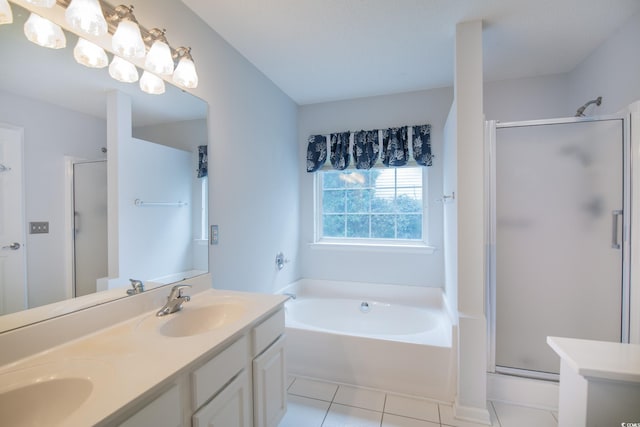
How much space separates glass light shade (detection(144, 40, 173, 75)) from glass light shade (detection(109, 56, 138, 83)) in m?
0.07

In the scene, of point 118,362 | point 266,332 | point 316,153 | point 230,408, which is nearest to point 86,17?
point 118,362

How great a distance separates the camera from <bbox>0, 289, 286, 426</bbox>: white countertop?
0.68 metres

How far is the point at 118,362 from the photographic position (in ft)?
2.81

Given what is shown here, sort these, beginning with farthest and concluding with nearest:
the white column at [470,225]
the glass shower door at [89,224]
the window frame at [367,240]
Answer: the window frame at [367,240], the white column at [470,225], the glass shower door at [89,224]

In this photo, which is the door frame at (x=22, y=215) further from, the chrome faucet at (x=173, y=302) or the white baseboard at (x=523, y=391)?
the white baseboard at (x=523, y=391)

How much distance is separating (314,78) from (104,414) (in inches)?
102

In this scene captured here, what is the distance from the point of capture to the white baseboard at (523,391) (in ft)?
5.89

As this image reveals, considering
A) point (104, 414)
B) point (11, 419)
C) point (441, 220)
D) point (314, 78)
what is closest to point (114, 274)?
point (11, 419)

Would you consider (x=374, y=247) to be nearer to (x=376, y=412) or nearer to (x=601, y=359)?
(x=376, y=412)

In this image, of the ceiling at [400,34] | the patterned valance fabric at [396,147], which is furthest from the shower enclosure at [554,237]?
the patterned valance fabric at [396,147]

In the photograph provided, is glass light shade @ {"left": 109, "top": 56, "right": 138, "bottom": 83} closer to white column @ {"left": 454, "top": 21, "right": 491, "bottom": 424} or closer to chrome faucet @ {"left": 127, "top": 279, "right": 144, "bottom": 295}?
chrome faucet @ {"left": 127, "top": 279, "right": 144, "bottom": 295}

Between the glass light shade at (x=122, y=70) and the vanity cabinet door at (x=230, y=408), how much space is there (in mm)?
1467

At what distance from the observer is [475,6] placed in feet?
5.32

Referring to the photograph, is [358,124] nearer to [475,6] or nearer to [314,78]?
[314,78]
